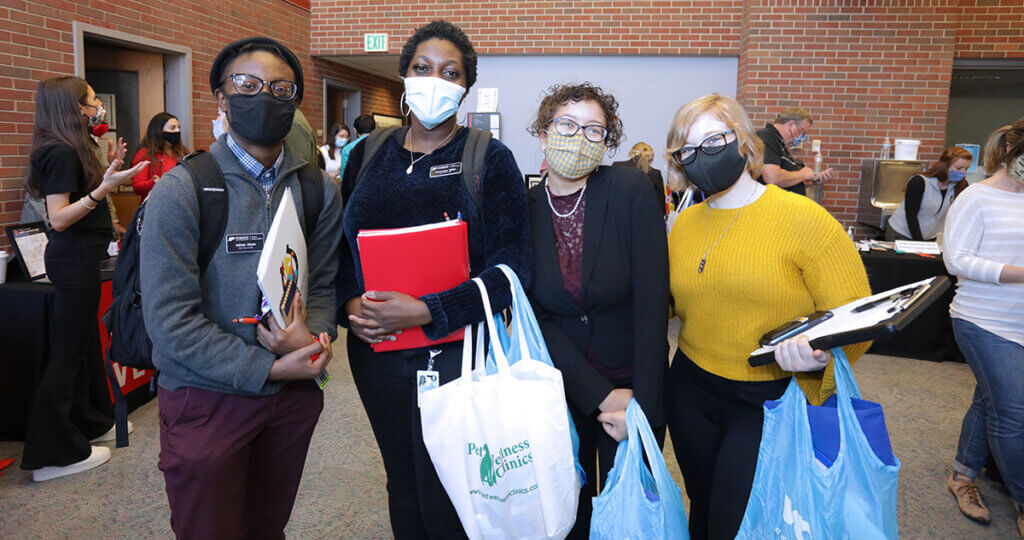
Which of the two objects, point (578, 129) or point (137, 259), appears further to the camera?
point (578, 129)

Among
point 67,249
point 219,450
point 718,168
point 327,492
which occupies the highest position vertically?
point 718,168

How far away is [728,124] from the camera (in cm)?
163

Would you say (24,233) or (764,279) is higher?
(764,279)

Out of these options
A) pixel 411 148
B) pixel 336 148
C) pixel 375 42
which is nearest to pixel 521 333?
pixel 411 148

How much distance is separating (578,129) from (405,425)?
0.97 m

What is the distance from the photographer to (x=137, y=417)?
365 cm

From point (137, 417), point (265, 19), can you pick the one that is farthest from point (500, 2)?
point (137, 417)

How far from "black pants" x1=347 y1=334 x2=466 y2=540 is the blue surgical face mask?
2.02ft

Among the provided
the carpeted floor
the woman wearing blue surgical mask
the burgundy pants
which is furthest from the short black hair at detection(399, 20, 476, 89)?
the carpeted floor

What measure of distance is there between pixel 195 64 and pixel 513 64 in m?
3.43

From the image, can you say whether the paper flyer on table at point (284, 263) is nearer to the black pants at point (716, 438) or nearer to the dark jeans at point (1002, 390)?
the black pants at point (716, 438)

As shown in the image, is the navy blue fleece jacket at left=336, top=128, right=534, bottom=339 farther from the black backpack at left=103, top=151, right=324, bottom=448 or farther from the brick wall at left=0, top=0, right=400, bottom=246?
the brick wall at left=0, top=0, right=400, bottom=246

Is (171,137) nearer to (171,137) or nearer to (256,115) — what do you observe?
(171,137)

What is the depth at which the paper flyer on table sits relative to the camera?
51.5 inches
